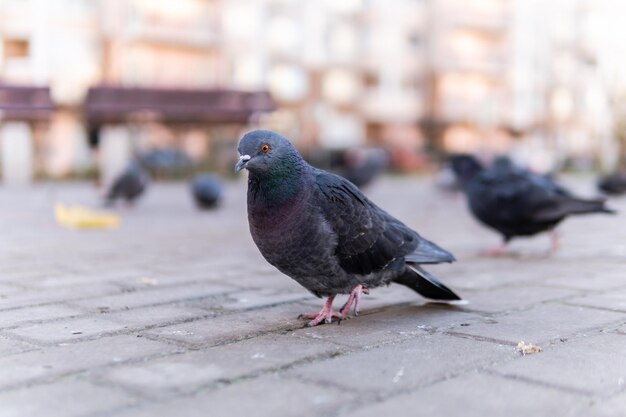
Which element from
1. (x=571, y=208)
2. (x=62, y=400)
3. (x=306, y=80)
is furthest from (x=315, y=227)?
(x=306, y=80)

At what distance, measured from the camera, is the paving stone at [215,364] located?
2660 mm

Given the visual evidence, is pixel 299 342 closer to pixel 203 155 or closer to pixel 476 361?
pixel 476 361

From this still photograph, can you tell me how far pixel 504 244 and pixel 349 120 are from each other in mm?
31729

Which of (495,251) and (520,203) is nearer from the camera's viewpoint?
(520,203)

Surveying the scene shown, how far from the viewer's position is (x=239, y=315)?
156 inches

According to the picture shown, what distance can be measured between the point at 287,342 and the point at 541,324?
3.94 ft

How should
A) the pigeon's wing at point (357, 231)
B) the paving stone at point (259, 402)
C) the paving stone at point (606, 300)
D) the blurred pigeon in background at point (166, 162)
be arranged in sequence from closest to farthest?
the paving stone at point (259, 402)
the pigeon's wing at point (357, 231)
the paving stone at point (606, 300)
the blurred pigeon in background at point (166, 162)

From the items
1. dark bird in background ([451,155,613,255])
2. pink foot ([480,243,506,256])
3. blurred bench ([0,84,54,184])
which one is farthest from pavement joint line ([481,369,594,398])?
blurred bench ([0,84,54,184])

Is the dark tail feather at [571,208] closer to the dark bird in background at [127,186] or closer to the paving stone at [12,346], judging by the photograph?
the paving stone at [12,346]

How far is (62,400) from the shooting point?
2471 millimetres

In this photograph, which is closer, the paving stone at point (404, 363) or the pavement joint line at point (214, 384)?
the pavement joint line at point (214, 384)

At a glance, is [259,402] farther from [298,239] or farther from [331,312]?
[331,312]

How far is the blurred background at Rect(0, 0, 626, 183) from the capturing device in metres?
25.3

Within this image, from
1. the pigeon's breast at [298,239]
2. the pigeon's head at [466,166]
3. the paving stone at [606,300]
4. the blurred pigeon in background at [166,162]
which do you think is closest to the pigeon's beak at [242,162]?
the pigeon's breast at [298,239]
